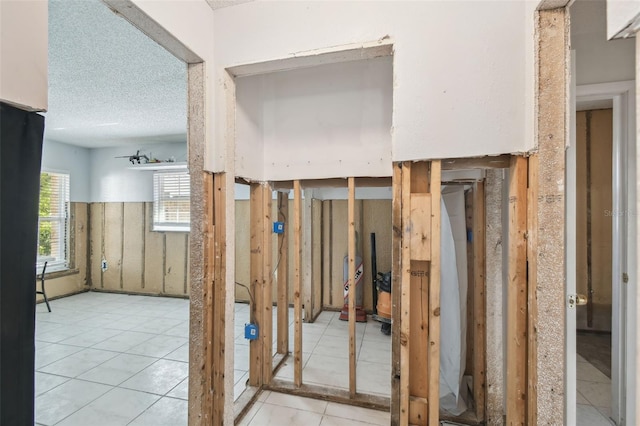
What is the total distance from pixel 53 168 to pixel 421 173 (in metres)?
6.27

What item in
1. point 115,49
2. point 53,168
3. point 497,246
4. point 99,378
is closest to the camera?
point 497,246

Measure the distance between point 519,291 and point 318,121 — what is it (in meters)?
1.77

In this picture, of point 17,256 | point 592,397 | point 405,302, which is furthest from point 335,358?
point 17,256

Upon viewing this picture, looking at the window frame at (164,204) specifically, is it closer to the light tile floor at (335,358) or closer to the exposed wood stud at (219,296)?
the light tile floor at (335,358)

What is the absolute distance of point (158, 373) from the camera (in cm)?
271

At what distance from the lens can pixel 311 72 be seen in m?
2.29

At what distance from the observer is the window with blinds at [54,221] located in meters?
4.87

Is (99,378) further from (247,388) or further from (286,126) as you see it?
(286,126)

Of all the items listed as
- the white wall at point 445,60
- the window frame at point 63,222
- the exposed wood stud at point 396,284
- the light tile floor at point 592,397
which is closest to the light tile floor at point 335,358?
the exposed wood stud at point 396,284

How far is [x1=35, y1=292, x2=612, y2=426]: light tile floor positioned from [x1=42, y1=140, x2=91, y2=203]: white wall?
2340 millimetres

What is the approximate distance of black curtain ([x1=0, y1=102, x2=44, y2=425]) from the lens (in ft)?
2.79

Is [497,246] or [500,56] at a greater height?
[500,56]

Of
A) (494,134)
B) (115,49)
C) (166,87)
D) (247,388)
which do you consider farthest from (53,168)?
(494,134)

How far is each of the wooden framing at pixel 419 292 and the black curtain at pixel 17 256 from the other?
1443 millimetres
